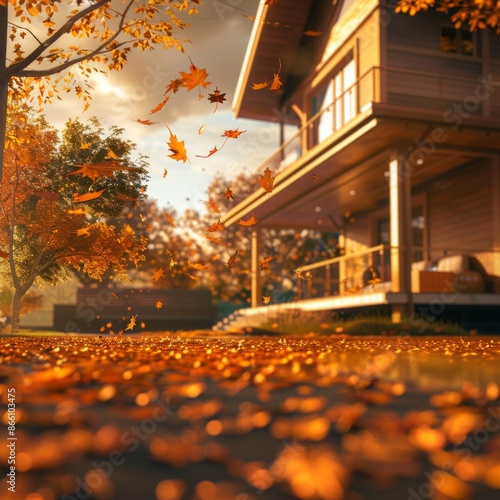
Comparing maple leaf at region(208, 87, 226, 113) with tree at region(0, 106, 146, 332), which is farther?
tree at region(0, 106, 146, 332)

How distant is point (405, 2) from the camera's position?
1047cm

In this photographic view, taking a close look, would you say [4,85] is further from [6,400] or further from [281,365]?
[6,400]

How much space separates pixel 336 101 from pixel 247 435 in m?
14.5

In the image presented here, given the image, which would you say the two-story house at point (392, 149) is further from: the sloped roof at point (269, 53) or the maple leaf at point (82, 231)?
the maple leaf at point (82, 231)

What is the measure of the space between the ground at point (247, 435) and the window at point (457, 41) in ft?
43.5

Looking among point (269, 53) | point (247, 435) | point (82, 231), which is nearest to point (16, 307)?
point (82, 231)

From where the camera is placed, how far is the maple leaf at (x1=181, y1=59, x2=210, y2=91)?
19.5ft

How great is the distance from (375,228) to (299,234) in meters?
10.9

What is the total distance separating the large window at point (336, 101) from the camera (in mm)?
16459

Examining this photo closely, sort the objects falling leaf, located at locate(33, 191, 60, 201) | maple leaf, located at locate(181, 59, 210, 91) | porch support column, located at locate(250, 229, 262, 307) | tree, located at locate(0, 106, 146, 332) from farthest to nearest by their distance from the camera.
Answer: porch support column, located at locate(250, 229, 262, 307), tree, located at locate(0, 106, 146, 332), falling leaf, located at locate(33, 191, 60, 201), maple leaf, located at locate(181, 59, 210, 91)

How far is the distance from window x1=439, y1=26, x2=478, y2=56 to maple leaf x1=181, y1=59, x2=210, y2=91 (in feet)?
36.5

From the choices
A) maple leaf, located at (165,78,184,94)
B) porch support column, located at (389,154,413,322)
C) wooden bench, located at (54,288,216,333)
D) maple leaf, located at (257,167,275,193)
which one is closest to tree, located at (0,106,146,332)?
maple leaf, located at (257,167,275,193)

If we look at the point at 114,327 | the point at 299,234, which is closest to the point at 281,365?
the point at 114,327

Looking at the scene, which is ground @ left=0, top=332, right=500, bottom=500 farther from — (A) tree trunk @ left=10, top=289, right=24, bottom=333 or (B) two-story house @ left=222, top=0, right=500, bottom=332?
(B) two-story house @ left=222, top=0, right=500, bottom=332
